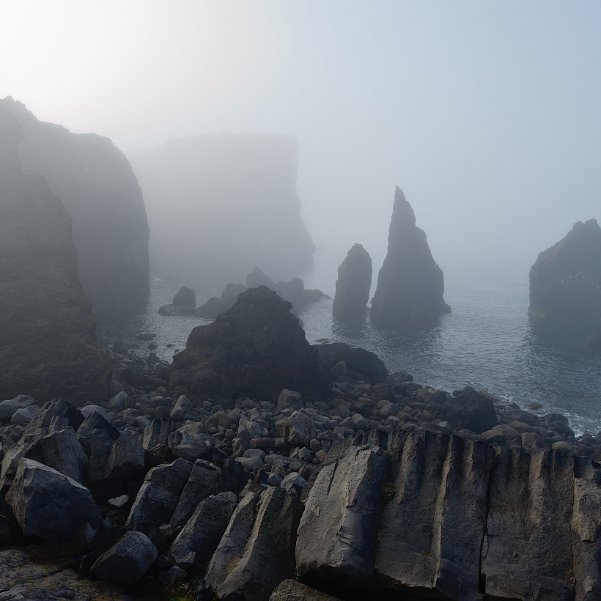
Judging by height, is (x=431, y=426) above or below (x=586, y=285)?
below

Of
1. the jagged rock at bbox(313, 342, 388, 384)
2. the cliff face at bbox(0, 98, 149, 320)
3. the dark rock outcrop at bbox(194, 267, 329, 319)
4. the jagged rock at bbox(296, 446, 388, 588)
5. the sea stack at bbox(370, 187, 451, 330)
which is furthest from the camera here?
the sea stack at bbox(370, 187, 451, 330)

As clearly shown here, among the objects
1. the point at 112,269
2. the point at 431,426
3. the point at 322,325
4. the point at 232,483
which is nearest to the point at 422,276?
the point at 322,325

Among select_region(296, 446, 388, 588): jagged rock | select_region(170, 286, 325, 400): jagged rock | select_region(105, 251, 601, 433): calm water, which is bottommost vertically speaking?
select_region(105, 251, 601, 433): calm water

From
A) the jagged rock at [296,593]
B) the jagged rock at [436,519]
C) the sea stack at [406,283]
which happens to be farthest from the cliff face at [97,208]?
the jagged rock at [296,593]

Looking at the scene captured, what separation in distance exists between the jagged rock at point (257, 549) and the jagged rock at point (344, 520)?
17.6 inches

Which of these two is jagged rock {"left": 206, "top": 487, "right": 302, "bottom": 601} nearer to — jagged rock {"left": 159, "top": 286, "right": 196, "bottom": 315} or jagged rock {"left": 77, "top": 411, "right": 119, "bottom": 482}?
jagged rock {"left": 77, "top": 411, "right": 119, "bottom": 482}

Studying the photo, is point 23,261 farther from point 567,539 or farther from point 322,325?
point 322,325

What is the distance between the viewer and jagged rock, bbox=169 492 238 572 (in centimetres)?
946

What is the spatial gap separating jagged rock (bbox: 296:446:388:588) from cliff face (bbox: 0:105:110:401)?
63.0ft

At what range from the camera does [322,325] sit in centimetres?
7381

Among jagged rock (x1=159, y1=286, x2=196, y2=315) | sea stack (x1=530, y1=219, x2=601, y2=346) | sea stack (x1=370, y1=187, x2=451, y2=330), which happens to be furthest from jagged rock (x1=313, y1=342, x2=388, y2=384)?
sea stack (x1=530, y1=219, x2=601, y2=346)

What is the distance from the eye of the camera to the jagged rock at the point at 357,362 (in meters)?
41.2

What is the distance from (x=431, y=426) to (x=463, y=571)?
71.2ft

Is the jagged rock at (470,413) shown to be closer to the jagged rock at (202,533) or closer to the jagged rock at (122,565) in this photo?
the jagged rock at (202,533)
